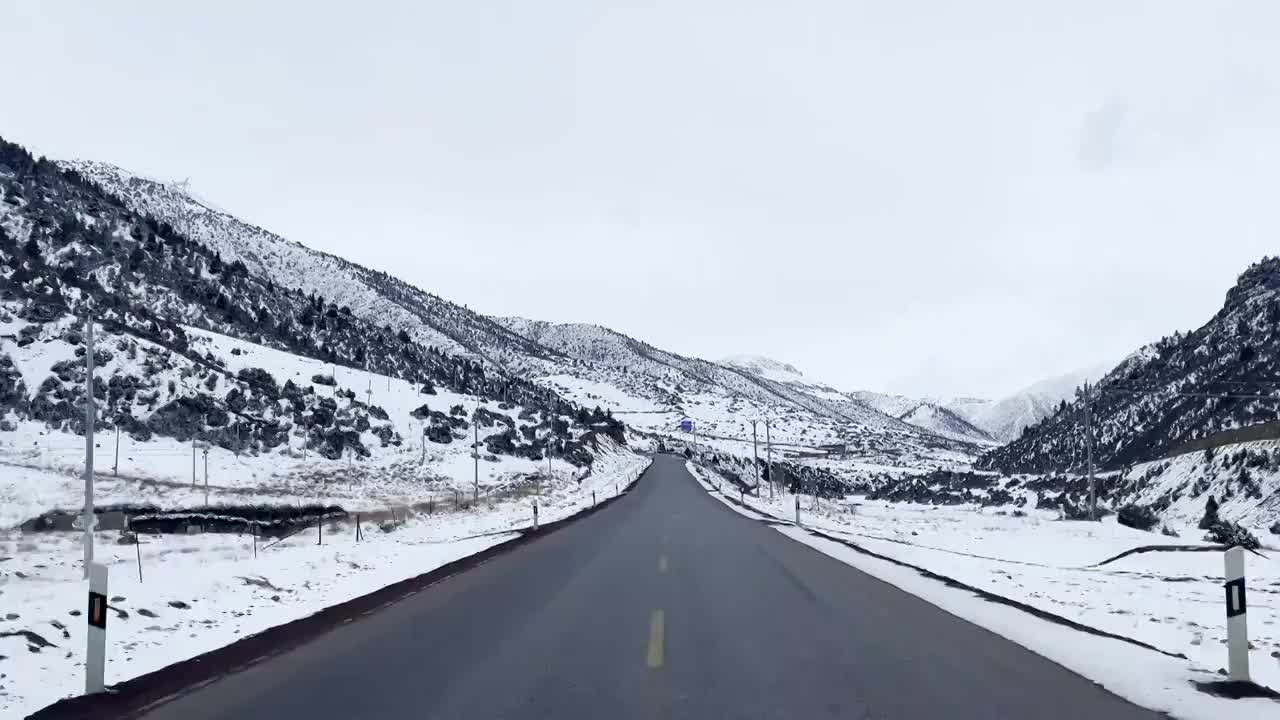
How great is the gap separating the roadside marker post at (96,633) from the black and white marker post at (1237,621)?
32.7 ft

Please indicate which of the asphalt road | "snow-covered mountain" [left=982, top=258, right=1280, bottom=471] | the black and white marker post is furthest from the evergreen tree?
the black and white marker post

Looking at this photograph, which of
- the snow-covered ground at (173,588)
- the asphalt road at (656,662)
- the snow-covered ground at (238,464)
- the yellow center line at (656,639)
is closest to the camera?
the asphalt road at (656,662)

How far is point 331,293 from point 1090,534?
158 meters

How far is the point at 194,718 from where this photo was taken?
22.4ft

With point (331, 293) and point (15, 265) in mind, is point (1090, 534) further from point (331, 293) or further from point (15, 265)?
point (331, 293)

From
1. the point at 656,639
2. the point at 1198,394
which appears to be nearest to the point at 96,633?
the point at 656,639

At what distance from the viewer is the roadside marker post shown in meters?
7.87

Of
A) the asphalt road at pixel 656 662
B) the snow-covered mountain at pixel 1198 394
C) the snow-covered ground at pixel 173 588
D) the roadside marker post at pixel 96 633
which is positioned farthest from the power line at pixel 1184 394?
the roadside marker post at pixel 96 633

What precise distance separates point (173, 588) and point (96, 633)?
6.30 m

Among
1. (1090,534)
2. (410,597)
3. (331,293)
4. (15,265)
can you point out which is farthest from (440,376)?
(410,597)

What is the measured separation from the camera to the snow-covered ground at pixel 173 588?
9164mm

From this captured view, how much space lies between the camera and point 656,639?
9945 millimetres

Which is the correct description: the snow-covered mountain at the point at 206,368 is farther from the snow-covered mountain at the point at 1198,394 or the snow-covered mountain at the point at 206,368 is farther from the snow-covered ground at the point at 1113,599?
the snow-covered mountain at the point at 1198,394

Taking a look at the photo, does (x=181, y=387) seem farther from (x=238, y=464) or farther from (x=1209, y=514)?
(x=1209, y=514)
